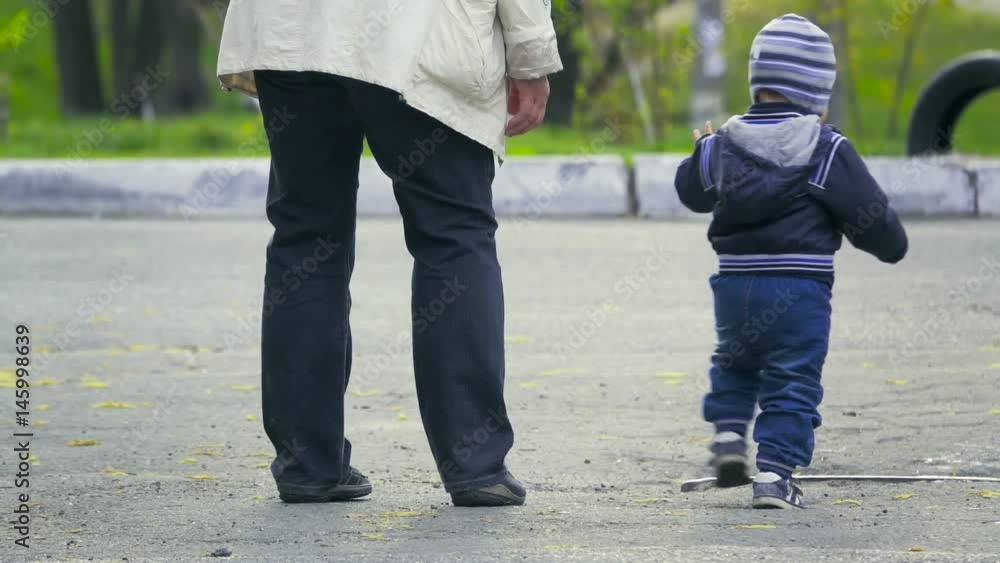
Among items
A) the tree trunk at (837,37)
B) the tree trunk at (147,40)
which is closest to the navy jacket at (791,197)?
the tree trunk at (837,37)

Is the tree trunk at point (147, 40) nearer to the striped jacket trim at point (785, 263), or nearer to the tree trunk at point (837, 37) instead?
the tree trunk at point (837, 37)

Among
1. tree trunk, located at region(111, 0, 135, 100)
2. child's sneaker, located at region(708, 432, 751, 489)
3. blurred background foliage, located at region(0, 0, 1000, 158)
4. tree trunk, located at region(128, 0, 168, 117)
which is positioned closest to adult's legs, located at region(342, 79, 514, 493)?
child's sneaker, located at region(708, 432, 751, 489)

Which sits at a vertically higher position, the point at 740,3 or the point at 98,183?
the point at 740,3

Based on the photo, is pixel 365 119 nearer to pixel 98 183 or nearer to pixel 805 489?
pixel 805 489

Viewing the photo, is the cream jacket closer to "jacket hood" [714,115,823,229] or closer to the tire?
"jacket hood" [714,115,823,229]

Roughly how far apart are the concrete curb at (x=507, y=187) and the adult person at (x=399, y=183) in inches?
227

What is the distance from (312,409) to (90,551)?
60cm

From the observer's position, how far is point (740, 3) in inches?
590

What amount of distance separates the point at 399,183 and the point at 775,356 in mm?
910

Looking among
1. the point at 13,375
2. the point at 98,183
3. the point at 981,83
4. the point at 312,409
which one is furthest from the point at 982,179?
the point at 312,409

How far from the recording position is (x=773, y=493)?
3.44 m

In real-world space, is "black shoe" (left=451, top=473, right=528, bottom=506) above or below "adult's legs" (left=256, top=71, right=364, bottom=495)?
below

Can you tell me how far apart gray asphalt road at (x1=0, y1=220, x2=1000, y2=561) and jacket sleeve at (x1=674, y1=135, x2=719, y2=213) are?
2.16ft

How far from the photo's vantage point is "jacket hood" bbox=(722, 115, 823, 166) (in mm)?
3559
